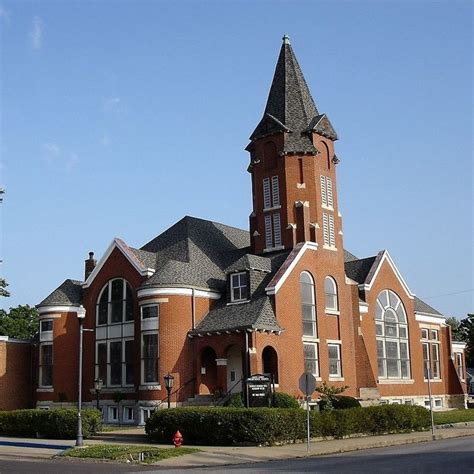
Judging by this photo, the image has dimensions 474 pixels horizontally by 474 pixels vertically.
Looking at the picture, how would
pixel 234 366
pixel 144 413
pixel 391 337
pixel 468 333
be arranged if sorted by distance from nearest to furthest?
1. pixel 144 413
2. pixel 234 366
3. pixel 391 337
4. pixel 468 333

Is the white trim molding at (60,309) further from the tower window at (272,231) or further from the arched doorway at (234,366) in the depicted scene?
the tower window at (272,231)

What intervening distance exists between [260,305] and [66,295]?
1422cm

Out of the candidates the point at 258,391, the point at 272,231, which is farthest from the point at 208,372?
the point at 272,231

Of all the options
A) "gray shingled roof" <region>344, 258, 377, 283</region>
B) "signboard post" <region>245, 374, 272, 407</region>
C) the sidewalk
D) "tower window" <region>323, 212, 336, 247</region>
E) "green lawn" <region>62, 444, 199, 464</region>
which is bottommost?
the sidewalk

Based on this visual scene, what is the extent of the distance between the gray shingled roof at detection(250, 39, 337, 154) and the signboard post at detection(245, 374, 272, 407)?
60.1 feet

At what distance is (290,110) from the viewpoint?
4772 centimetres

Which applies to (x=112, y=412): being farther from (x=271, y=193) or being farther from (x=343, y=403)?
(x=271, y=193)

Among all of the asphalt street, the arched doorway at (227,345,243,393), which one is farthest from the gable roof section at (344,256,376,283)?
the asphalt street

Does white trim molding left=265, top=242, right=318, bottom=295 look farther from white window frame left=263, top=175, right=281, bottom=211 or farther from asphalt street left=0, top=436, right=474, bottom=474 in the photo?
asphalt street left=0, top=436, right=474, bottom=474

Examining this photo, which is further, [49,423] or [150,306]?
[150,306]

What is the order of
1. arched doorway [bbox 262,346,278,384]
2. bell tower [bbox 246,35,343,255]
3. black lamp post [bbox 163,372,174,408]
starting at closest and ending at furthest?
black lamp post [bbox 163,372,174,408] → arched doorway [bbox 262,346,278,384] → bell tower [bbox 246,35,343,255]

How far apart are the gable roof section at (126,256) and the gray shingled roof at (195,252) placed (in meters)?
1.04

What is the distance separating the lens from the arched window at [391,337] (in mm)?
49000

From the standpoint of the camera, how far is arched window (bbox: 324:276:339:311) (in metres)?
44.6
